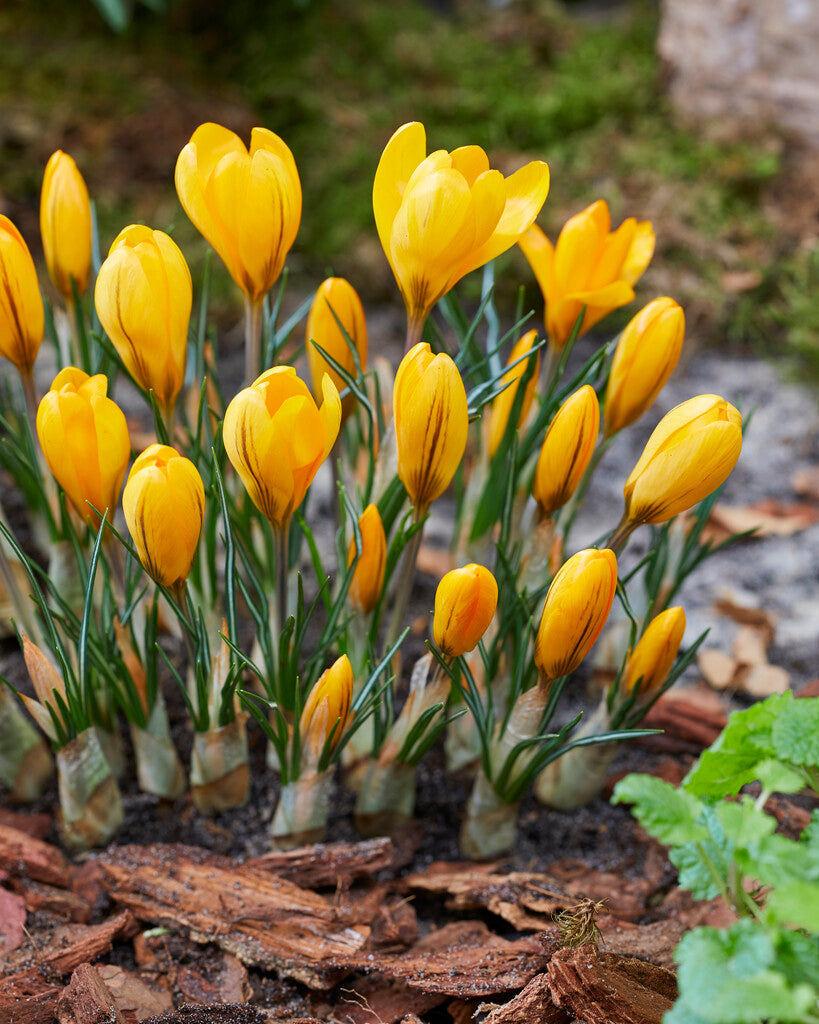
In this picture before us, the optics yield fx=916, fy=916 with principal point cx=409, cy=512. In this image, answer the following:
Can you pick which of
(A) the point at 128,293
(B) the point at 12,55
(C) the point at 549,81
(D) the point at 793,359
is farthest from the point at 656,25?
(A) the point at 128,293

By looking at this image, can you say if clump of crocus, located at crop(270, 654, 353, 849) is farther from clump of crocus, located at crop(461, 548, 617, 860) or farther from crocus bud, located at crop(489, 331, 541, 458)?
crocus bud, located at crop(489, 331, 541, 458)

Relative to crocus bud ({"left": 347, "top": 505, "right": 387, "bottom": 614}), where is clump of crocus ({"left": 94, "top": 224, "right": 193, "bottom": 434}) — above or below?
above

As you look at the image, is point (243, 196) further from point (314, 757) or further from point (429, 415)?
point (314, 757)

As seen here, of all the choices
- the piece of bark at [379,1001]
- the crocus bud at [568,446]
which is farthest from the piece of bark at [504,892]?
the crocus bud at [568,446]

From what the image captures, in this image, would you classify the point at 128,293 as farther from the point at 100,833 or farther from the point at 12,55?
the point at 12,55

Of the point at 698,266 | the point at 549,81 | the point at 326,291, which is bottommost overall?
the point at 698,266

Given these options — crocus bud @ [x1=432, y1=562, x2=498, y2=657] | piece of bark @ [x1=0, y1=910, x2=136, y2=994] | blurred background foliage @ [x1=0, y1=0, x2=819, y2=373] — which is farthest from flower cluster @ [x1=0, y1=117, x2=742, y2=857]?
blurred background foliage @ [x1=0, y1=0, x2=819, y2=373]

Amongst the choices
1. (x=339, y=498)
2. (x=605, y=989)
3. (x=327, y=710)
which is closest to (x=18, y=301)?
(x=339, y=498)

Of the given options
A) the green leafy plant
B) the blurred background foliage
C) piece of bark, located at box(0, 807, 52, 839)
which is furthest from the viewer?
the blurred background foliage
